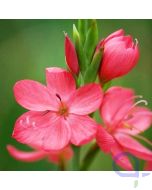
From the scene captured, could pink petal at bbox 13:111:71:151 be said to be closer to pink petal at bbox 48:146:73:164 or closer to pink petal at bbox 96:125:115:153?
pink petal at bbox 96:125:115:153

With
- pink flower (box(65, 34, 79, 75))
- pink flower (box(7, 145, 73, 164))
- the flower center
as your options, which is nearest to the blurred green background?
pink flower (box(7, 145, 73, 164))

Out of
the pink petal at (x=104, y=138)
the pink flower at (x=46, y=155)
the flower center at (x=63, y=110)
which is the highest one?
the flower center at (x=63, y=110)

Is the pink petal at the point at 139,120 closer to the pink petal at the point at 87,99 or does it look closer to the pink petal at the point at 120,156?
the pink petal at the point at 120,156

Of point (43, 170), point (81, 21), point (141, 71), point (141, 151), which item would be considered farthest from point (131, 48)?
point (141, 71)

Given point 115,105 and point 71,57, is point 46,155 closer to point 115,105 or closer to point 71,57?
point 115,105

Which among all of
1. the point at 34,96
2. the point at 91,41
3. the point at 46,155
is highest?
the point at 91,41

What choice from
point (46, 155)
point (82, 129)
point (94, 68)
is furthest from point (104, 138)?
point (46, 155)

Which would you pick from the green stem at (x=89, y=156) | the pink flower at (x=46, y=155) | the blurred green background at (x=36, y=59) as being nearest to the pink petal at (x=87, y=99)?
the green stem at (x=89, y=156)
